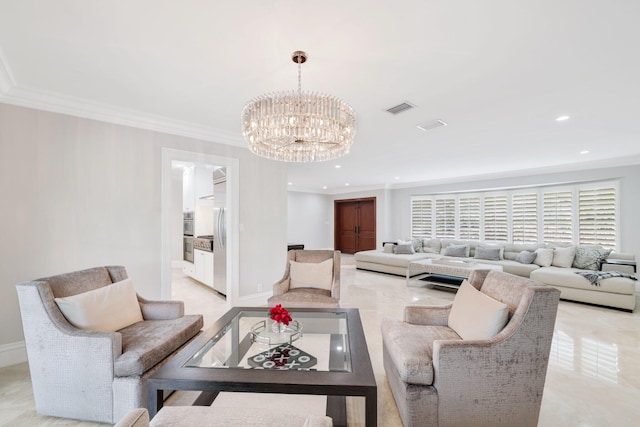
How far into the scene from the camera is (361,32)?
5.78ft

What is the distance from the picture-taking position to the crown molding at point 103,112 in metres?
2.58

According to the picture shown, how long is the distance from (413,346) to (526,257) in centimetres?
513

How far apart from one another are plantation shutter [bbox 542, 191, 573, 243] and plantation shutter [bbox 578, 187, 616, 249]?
17 centimetres

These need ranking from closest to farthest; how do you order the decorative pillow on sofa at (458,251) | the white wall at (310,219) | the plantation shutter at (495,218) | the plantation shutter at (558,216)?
the plantation shutter at (558,216)
the decorative pillow on sofa at (458,251)
the plantation shutter at (495,218)
the white wall at (310,219)

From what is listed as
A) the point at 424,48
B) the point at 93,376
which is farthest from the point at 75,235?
the point at 424,48

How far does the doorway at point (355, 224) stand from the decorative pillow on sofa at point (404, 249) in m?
2.45

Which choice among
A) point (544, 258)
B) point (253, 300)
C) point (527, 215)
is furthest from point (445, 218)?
point (253, 300)

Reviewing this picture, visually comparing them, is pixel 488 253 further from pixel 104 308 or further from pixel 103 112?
pixel 103 112

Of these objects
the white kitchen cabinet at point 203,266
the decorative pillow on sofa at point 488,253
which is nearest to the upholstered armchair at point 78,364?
the white kitchen cabinet at point 203,266

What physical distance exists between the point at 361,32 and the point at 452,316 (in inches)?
81.6

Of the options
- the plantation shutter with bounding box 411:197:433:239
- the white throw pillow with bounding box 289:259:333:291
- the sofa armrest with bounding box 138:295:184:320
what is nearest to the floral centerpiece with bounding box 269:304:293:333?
the sofa armrest with bounding box 138:295:184:320

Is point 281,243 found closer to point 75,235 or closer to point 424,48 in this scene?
point 75,235

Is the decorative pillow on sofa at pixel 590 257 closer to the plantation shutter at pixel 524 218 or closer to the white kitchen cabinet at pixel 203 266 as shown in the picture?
the plantation shutter at pixel 524 218

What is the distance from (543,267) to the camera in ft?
17.1
